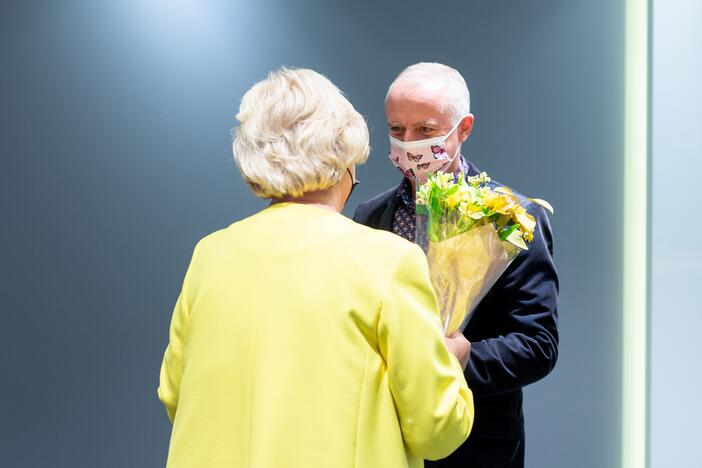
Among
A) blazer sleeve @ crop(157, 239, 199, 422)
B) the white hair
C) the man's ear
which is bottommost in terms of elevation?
blazer sleeve @ crop(157, 239, 199, 422)

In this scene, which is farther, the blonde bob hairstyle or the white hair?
the white hair

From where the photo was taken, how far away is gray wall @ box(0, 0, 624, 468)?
131 inches

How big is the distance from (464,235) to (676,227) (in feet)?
6.20

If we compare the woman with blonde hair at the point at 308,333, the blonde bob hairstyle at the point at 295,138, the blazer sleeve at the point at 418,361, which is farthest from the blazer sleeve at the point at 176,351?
the blazer sleeve at the point at 418,361

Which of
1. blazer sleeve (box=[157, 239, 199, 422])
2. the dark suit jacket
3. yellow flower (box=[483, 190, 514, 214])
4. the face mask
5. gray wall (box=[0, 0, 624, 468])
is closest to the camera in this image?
blazer sleeve (box=[157, 239, 199, 422])

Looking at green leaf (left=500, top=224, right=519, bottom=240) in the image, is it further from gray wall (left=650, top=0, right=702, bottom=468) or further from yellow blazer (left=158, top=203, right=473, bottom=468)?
gray wall (left=650, top=0, right=702, bottom=468)

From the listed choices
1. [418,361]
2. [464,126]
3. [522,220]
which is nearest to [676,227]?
[464,126]

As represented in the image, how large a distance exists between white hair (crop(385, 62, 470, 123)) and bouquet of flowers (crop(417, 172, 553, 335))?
19.8 inches

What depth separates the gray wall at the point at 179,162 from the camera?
3334mm

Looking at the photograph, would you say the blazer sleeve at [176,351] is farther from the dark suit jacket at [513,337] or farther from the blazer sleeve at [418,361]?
the dark suit jacket at [513,337]

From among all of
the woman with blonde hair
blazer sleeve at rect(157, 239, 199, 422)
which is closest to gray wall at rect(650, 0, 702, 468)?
the woman with blonde hair

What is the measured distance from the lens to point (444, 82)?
2182 millimetres

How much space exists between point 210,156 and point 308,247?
2.08 meters

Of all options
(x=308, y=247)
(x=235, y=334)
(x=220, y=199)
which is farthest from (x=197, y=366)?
(x=220, y=199)
